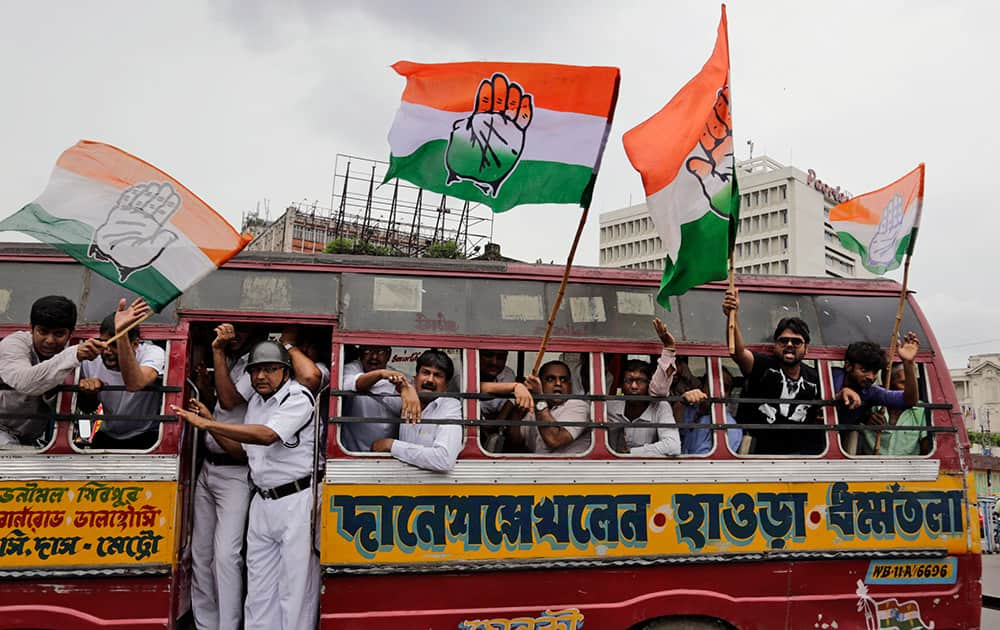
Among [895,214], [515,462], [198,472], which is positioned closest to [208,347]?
[198,472]

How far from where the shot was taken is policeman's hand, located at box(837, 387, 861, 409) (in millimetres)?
5344

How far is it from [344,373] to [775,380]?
10.5 feet

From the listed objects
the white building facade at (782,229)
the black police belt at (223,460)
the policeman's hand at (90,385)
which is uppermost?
the white building facade at (782,229)

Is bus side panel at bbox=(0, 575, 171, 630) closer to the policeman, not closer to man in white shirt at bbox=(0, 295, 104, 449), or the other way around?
the policeman

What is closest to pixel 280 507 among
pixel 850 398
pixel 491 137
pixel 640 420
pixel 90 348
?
pixel 90 348

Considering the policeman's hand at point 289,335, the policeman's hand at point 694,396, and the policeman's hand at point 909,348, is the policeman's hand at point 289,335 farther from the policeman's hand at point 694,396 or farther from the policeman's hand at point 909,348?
the policeman's hand at point 909,348

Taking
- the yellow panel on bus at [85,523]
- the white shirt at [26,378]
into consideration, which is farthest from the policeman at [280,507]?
the white shirt at [26,378]

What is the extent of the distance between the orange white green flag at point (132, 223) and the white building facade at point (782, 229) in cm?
7531

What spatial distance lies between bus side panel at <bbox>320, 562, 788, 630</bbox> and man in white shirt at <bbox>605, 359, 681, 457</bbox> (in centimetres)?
82

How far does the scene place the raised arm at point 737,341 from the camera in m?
5.23

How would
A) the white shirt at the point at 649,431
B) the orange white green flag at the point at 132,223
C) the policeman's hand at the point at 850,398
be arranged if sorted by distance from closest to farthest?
the orange white green flag at the point at 132,223
the white shirt at the point at 649,431
the policeman's hand at the point at 850,398

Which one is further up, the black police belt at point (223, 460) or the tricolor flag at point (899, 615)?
the black police belt at point (223, 460)

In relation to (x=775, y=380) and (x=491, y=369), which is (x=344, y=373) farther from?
(x=775, y=380)

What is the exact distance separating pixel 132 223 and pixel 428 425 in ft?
7.47
